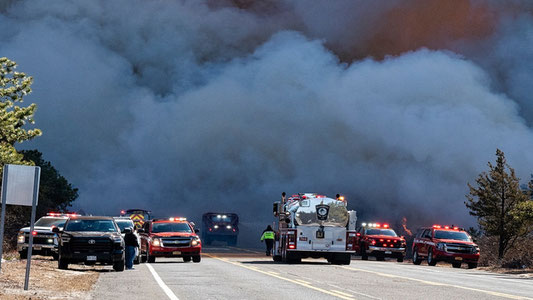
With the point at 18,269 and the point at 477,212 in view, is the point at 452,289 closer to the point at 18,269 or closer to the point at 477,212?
the point at 18,269

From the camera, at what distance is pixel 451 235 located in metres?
43.2

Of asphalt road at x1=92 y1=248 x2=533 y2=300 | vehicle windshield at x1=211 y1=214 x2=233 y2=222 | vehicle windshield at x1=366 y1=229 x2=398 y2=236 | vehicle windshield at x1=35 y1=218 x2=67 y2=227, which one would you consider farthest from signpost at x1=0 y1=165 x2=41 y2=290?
vehicle windshield at x1=211 y1=214 x2=233 y2=222

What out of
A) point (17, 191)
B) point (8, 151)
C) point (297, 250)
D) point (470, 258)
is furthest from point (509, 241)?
point (17, 191)

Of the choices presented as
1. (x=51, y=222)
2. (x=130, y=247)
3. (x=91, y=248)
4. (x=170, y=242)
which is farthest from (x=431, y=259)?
(x=91, y=248)

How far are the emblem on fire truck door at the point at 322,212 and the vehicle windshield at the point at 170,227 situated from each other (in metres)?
5.74

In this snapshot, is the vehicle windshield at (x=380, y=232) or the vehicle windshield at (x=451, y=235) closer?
the vehicle windshield at (x=451, y=235)

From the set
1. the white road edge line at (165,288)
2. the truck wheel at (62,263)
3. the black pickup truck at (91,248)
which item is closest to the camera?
the white road edge line at (165,288)

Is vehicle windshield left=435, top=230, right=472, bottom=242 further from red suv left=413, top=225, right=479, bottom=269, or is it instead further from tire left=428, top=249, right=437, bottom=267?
tire left=428, top=249, right=437, bottom=267

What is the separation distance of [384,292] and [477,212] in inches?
1410

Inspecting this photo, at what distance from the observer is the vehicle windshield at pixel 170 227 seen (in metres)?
35.4

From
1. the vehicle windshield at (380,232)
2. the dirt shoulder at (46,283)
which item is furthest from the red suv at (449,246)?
the dirt shoulder at (46,283)

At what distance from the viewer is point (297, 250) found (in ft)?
117

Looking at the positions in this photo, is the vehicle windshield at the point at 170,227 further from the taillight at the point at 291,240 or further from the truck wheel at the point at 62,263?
the truck wheel at the point at 62,263

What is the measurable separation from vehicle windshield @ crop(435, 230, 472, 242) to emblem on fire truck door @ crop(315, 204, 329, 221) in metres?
9.47
